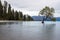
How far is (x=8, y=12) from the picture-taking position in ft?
180

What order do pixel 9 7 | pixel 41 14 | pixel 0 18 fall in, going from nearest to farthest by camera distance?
pixel 41 14 < pixel 0 18 < pixel 9 7

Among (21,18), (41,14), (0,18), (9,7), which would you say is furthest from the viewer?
(21,18)

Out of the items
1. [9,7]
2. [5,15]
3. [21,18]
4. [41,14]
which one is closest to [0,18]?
[5,15]

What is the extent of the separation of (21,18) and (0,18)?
11423 mm

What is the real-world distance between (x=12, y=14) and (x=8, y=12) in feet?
5.07

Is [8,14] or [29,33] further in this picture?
[8,14]

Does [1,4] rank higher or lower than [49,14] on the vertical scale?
higher

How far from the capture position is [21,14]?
57938 millimetres

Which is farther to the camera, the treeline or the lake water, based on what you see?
the treeline

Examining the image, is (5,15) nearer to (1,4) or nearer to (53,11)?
(1,4)

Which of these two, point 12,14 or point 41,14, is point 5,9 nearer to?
point 12,14

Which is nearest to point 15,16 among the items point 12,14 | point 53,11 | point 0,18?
point 12,14

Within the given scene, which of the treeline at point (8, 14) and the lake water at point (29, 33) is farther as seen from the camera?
the treeline at point (8, 14)

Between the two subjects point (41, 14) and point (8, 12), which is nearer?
point (41, 14)
